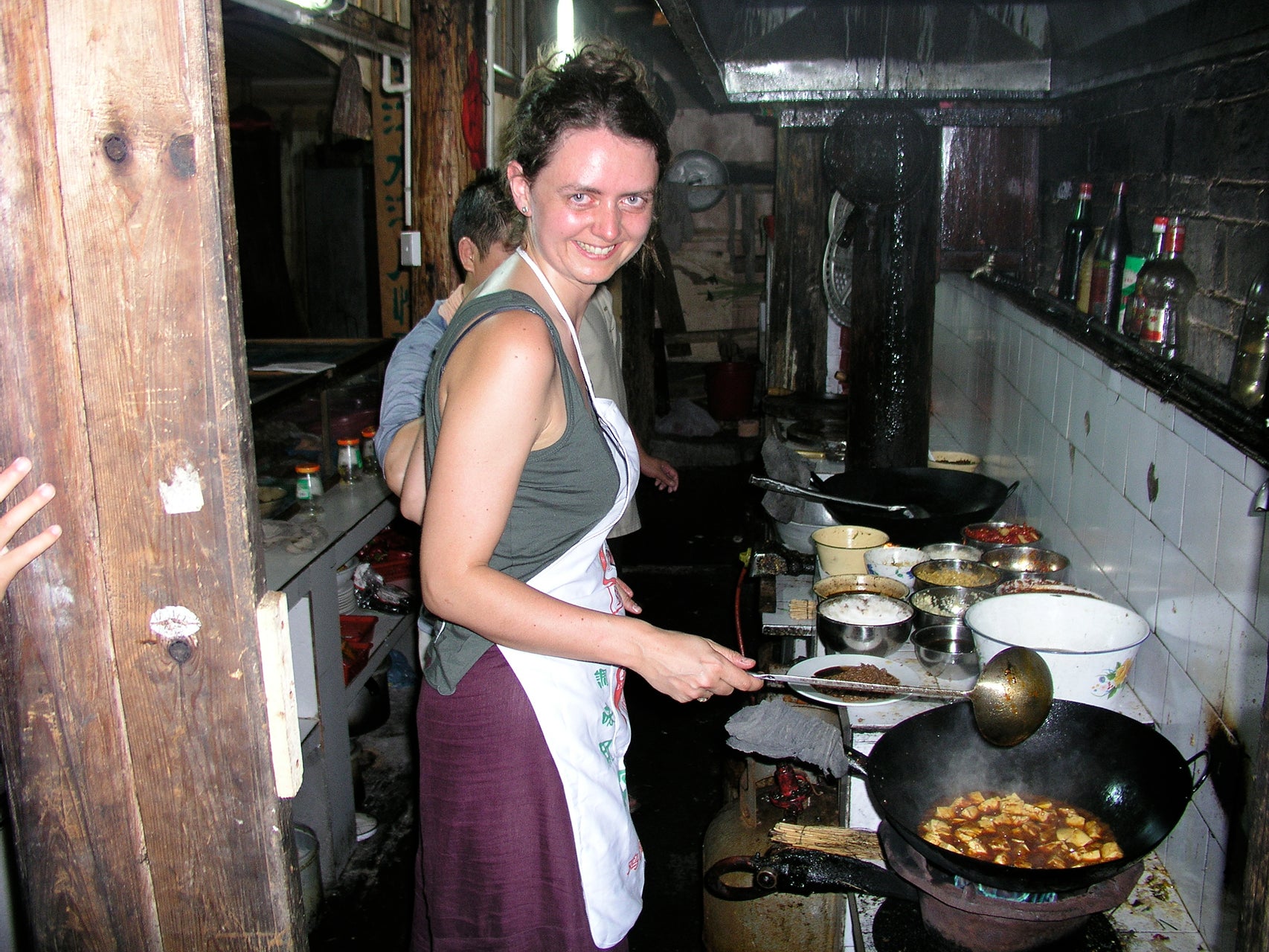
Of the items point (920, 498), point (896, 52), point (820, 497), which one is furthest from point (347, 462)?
point (896, 52)

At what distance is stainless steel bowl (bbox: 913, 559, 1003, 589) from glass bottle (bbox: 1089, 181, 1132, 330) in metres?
0.88

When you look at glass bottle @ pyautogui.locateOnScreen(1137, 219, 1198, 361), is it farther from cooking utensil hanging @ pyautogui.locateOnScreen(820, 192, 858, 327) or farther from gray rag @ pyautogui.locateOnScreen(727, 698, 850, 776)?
cooking utensil hanging @ pyautogui.locateOnScreen(820, 192, 858, 327)

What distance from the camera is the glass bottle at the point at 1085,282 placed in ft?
11.0

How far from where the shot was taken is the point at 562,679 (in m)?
1.86

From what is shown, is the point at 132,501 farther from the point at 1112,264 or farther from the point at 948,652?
the point at 1112,264

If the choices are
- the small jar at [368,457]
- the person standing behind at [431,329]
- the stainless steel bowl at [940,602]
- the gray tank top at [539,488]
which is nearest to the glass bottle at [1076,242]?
the stainless steel bowl at [940,602]

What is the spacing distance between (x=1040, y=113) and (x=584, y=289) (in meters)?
3.40

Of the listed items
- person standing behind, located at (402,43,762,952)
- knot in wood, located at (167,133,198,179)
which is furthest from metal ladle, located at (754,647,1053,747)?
knot in wood, located at (167,133,198,179)

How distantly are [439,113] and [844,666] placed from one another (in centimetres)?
289

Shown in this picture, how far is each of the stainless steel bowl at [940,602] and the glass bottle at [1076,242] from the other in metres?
1.37

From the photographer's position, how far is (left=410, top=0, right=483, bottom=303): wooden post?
405cm

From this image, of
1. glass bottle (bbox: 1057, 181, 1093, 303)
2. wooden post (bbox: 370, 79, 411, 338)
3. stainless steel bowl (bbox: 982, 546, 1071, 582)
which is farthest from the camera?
wooden post (bbox: 370, 79, 411, 338)

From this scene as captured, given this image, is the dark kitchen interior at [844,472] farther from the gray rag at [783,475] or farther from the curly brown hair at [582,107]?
the curly brown hair at [582,107]

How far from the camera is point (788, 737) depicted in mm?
2613
